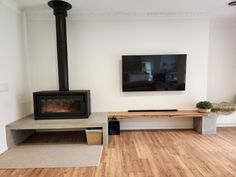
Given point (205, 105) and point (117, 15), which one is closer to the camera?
point (205, 105)

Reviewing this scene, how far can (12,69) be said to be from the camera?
3244mm

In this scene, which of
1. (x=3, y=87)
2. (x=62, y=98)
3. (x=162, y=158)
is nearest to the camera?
(x=162, y=158)

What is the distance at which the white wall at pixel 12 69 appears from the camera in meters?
2.95

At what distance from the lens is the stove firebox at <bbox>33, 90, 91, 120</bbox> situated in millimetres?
3422

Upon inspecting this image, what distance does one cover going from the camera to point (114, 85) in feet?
12.8

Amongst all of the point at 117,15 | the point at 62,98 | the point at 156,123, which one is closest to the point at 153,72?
the point at 156,123

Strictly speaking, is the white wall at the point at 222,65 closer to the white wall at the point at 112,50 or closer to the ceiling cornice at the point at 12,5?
the white wall at the point at 112,50

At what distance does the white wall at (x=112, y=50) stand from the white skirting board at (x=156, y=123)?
0.33 metres

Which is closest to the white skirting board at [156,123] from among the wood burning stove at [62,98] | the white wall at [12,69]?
the wood burning stove at [62,98]

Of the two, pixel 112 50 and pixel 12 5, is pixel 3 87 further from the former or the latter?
pixel 112 50

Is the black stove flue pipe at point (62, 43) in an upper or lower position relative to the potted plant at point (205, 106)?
upper

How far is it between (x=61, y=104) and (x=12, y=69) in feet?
3.65

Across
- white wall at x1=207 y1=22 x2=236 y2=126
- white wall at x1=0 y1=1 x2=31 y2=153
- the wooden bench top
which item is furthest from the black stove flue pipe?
white wall at x1=207 y1=22 x2=236 y2=126

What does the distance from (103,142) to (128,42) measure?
7.15 ft
